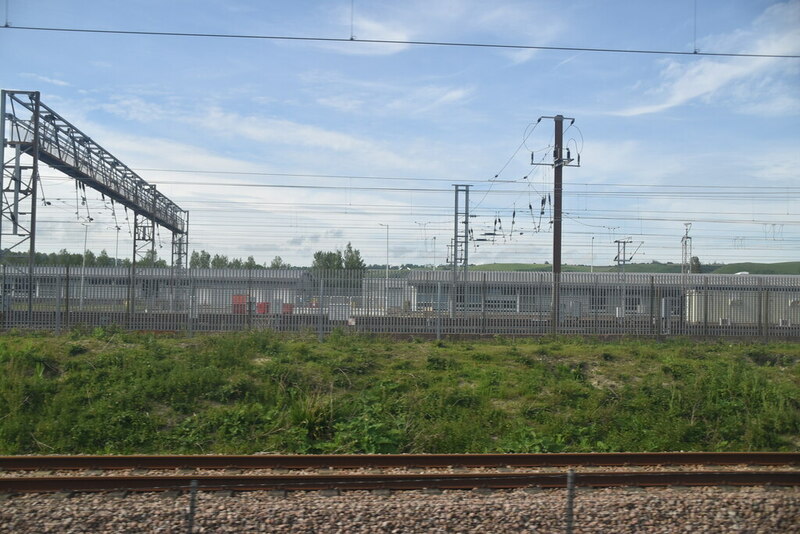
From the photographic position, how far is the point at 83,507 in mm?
7523

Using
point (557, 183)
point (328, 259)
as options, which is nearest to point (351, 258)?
point (328, 259)

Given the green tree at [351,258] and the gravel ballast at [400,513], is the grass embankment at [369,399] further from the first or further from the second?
the green tree at [351,258]

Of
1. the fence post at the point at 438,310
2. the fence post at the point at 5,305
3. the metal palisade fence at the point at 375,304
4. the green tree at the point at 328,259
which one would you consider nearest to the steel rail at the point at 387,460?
Answer: the metal palisade fence at the point at 375,304

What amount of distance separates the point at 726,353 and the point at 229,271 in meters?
15.1

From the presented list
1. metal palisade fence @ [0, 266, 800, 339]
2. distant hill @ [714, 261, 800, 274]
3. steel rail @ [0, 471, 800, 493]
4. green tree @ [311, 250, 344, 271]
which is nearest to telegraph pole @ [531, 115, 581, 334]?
metal palisade fence @ [0, 266, 800, 339]

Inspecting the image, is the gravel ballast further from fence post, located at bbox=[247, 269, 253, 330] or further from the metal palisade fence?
fence post, located at bbox=[247, 269, 253, 330]

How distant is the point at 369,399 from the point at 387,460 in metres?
2.95

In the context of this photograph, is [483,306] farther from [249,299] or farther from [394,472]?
[394,472]

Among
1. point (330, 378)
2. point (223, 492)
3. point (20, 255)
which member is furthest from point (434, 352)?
point (20, 255)

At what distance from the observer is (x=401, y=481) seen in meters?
8.49

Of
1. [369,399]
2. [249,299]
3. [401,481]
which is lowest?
[401,481]

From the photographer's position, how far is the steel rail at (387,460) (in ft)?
31.1

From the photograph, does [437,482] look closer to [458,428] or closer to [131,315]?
[458,428]

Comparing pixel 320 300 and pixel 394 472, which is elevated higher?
pixel 320 300
